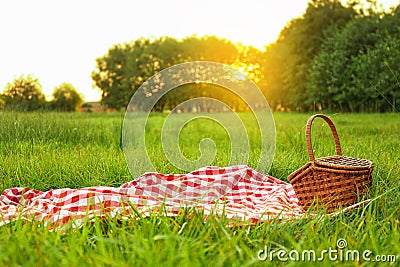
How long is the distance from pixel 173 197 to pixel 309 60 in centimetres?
2248

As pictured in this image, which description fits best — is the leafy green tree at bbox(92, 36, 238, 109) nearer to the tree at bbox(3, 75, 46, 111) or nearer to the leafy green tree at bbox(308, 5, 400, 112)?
the leafy green tree at bbox(308, 5, 400, 112)

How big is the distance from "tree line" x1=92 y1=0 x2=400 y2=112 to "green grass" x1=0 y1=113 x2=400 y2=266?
380 cm

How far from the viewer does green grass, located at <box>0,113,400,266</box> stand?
179 cm

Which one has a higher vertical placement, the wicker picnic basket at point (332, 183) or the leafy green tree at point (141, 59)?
the leafy green tree at point (141, 59)

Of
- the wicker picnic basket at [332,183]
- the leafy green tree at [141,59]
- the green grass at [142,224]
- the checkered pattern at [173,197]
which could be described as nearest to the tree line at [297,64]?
the leafy green tree at [141,59]

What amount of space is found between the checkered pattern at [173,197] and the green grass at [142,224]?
0.15 meters

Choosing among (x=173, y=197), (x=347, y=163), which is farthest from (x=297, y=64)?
(x=173, y=197)

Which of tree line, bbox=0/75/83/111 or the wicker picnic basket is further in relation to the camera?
tree line, bbox=0/75/83/111

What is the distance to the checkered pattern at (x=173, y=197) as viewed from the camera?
2.64 metres

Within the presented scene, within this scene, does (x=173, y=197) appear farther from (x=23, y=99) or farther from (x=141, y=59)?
(x=141, y=59)

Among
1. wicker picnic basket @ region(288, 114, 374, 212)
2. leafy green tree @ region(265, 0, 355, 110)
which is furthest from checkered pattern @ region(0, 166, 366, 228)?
leafy green tree @ region(265, 0, 355, 110)

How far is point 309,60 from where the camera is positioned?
24.6 meters

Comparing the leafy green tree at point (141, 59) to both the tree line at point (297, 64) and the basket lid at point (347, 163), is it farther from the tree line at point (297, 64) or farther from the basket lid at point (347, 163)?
the basket lid at point (347, 163)

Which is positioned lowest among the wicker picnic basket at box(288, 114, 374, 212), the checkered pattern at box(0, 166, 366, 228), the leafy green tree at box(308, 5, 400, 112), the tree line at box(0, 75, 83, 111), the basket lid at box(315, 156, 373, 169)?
the checkered pattern at box(0, 166, 366, 228)
